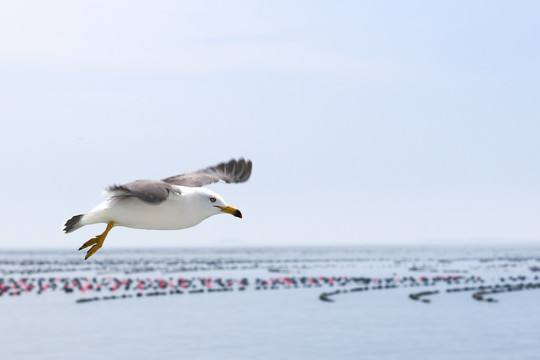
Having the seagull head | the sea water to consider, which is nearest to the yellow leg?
the seagull head

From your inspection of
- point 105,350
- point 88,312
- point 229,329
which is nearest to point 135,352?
point 105,350

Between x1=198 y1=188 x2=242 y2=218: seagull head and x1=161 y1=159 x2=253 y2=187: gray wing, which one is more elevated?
x1=161 y1=159 x2=253 y2=187: gray wing

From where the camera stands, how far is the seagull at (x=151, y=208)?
4.60m

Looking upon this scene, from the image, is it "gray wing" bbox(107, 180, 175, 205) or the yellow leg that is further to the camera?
the yellow leg

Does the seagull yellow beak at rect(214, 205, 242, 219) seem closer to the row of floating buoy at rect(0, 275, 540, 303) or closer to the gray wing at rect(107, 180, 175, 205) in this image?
the gray wing at rect(107, 180, 175, 205)

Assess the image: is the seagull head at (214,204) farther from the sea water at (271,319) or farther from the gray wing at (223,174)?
the sea water at (271,319)

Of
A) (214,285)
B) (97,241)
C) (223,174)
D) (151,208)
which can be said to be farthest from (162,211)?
(214,285)

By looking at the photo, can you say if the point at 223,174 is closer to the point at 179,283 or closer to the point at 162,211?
the point at 162,211

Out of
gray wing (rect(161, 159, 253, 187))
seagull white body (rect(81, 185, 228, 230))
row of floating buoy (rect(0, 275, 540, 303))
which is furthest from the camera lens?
row of floating buoy (rect(0, 275, 540, 303))

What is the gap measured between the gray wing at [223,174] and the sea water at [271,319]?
227ft

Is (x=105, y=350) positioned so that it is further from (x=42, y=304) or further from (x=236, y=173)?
(x=236, y=173)

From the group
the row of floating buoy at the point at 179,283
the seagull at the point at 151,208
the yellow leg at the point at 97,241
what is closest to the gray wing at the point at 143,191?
the seagull at the point at 151,208

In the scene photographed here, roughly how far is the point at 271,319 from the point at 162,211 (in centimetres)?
8759

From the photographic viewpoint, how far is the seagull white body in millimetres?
4672
